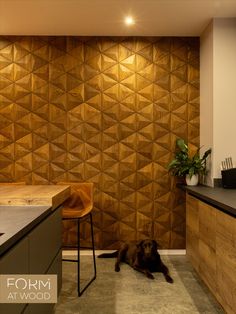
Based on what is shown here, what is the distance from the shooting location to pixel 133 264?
345 centimetres

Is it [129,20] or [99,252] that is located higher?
[129,20]

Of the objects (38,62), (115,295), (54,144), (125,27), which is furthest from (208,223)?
(38,62)

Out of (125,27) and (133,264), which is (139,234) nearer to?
(133,264)

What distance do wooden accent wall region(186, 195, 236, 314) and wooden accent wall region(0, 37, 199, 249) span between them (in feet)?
2.60

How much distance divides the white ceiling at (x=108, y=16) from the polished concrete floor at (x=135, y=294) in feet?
8.84

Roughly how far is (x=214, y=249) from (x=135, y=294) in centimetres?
83

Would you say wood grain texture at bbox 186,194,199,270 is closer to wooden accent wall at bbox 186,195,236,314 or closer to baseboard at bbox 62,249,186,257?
wooden accent wall at bbox 186,195,236,314

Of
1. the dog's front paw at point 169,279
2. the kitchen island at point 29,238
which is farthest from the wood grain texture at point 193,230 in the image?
the kitchen island at point 29,238

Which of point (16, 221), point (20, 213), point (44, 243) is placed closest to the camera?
point (16, 221)

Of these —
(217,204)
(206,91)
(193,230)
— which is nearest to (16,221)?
(217,204)

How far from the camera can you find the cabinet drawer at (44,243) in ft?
5.36

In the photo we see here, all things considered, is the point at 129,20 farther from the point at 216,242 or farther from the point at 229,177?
the point at 216,242

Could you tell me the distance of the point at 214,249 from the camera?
8.50 ft

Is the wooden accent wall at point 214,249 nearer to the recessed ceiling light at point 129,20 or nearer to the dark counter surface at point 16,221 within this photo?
the dark counter surface at point 16,221
